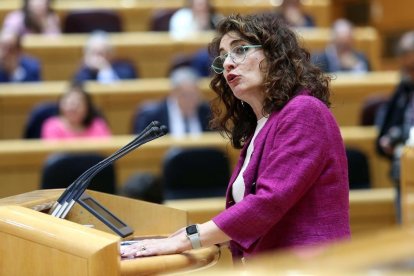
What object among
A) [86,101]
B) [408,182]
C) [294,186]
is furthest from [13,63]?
[294,186]

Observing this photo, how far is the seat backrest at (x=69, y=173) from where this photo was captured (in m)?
3.18

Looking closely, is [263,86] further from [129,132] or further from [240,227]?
[129,132]

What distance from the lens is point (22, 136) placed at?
13.6 feet

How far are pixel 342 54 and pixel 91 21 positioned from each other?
1.41 meters

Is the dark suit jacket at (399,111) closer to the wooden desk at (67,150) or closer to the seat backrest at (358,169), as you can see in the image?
the seat backrest at (358,169)

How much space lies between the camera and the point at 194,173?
135 inches

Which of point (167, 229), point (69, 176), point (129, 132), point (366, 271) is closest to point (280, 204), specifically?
point (167, 229)

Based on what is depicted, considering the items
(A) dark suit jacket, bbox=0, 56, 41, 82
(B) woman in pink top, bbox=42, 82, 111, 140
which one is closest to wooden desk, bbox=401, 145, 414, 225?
(B) woman in pink top, bbox=42, 82, 111, 140

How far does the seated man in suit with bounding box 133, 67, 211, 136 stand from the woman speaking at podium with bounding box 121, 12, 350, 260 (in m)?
2.45

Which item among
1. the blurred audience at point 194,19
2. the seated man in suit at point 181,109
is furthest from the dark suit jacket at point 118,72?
the seated man in suit at point 181,109

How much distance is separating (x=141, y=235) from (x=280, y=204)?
1.25ft

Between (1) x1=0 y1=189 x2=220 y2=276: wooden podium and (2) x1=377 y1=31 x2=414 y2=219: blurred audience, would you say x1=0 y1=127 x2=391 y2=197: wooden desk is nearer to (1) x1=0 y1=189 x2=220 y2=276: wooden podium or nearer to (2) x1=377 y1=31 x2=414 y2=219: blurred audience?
(2) x1=377 y1=31 x2=414 y2=219: blurred audience

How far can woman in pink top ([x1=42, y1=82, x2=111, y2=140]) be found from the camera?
12.5 feet

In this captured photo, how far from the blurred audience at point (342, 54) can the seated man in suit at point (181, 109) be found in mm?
895
